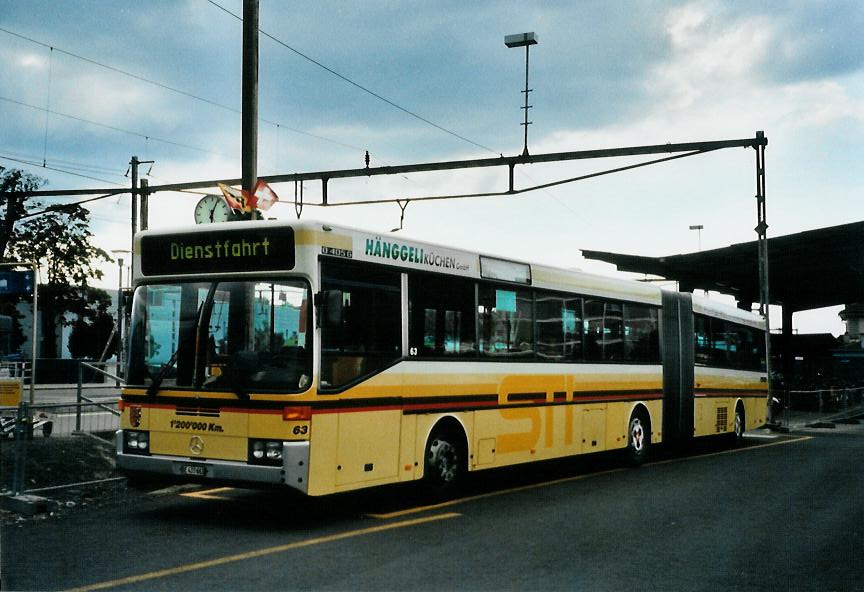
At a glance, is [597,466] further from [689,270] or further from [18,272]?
[689,270]

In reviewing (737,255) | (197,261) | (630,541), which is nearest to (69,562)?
(197,261)

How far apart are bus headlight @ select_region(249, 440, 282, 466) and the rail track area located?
706 millimetres

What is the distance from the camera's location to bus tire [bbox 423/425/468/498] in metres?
11.3

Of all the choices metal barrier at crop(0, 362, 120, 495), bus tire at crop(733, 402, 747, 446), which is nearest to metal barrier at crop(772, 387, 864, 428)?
bus tire at crop(733, 402, 747, 446)

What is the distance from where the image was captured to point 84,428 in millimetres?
15125

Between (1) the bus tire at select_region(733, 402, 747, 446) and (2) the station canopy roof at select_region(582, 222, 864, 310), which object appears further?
(2) the station canopy roof at select_region(582, 222, 864, 310)

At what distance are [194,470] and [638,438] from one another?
9.26 meters

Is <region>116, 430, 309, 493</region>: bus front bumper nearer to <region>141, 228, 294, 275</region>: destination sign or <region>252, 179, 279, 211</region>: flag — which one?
<region>141, 228, 294, 275</region>: destination sign

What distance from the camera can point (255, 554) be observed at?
8305mm

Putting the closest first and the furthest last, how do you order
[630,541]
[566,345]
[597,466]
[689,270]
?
[630,541] → [566,345] → [597,466] → [689,270]

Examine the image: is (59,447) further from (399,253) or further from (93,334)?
(93,334)

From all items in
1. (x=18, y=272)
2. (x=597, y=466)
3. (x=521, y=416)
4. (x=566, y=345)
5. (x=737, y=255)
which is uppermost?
(x=737, y=255)

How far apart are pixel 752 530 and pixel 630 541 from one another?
1.57 m

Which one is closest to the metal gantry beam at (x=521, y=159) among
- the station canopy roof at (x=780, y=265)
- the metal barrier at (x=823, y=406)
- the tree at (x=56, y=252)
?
the station canopy roof at (x=780, y=265)
